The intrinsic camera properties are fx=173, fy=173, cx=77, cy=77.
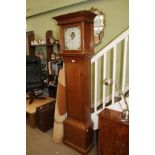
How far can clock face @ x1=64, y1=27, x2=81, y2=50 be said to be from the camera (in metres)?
2.00

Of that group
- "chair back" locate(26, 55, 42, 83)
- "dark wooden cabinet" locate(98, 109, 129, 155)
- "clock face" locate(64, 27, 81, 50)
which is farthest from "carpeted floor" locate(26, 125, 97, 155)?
"clock face" locate(64, 27, 81, 50)

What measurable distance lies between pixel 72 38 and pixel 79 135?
1201 millimetres

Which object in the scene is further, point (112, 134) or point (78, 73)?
point (78, 73)

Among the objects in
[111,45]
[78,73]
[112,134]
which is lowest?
[112,134]

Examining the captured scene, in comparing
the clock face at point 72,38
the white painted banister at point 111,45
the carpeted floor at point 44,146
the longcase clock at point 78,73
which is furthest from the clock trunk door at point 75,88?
the carpeted floor at point 44,146

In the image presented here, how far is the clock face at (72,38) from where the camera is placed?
78.7 inches

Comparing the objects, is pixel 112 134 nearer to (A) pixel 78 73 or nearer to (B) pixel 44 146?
(A) pixel 78 73

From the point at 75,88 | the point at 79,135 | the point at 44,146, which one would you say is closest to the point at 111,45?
the point at 75,88

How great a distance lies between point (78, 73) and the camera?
6.82ft

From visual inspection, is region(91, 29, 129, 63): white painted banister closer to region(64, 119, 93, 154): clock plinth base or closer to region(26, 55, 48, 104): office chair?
region(64, 119, 93, 154): clock plinth base
